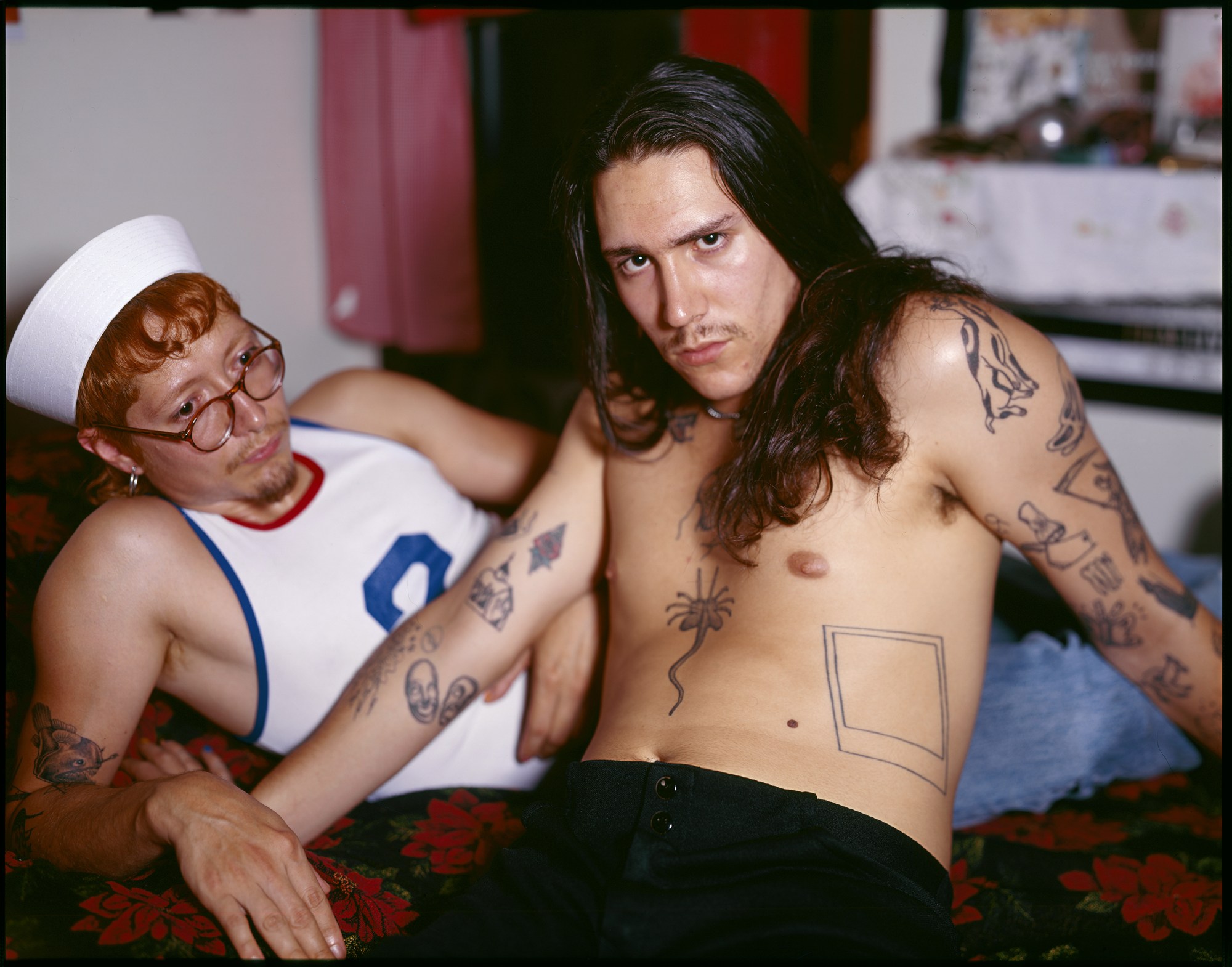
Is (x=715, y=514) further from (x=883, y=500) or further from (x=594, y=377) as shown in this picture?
(x=594, y=377)

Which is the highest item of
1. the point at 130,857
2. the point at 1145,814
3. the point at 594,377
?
the point at 594,377

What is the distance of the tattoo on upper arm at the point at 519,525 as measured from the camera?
1.44 metres

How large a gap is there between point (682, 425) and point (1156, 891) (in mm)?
844

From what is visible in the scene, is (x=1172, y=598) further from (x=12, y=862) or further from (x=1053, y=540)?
(x=12, y=862)

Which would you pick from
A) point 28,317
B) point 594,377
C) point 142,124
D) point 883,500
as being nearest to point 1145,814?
point 883,500

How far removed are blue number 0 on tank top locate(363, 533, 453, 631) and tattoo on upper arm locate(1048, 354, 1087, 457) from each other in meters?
0.86

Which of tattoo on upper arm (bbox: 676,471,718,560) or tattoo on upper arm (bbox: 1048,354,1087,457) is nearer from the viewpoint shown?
tattoo on upper arm (bbox: 1048,354,1087,457)

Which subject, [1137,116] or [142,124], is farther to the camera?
[1137,116]

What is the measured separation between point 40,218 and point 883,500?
1.50 metres

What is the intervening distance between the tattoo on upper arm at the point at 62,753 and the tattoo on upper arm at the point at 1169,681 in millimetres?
1365

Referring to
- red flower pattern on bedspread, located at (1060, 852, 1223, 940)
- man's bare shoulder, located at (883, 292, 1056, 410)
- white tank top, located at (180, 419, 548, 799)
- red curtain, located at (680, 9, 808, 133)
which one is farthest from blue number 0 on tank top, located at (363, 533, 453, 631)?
red curtain, located at (680, 9, 808, 133)

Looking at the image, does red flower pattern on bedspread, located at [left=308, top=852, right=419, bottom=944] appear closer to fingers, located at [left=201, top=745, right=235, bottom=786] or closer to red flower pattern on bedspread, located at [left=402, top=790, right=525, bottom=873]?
red flower pattern on bedspread, located at [left=402, top=790, right=525, bottom=873]

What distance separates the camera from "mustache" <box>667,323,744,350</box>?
122 centimetres

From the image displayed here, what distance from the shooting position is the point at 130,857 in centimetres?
111
